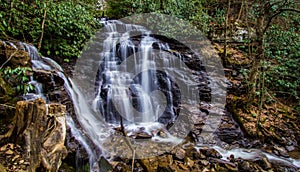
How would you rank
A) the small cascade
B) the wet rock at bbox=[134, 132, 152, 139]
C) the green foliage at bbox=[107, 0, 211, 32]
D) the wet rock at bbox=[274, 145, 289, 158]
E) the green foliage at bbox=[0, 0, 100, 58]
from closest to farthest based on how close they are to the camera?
the wet rock at bbox=[274, 145, 289, 158]
the wet rock at bbox=[134, 132, 152, 139]
the green foliage at bbox=[0, 0, 100, 58]
the small cascade
the green foliage at bbox=[107, 0, 211, 32]

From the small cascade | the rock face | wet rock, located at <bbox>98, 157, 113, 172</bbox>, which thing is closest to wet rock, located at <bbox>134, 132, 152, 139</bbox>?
the small cascade

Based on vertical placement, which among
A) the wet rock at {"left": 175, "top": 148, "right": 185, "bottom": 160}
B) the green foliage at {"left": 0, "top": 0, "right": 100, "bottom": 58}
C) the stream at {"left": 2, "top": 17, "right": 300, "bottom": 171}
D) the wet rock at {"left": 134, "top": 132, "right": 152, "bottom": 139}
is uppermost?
the green foliage at {"left": 0, "top": 0, "right": 100, "bottom": 58}

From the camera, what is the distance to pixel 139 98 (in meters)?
6.98

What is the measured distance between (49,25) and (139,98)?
3.46m

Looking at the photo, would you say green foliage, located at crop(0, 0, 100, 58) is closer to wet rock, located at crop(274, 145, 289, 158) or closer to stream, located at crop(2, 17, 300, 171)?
stream, located at crop(2, 17, 300, 171)

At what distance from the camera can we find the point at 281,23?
9.55m

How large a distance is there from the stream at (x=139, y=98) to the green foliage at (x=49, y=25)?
2.02 feet

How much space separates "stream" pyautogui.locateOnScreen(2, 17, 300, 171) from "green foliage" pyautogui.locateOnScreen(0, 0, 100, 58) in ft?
2.02

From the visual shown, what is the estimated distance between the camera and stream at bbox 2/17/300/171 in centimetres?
526

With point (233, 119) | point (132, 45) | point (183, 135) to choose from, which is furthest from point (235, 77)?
point (132, 45)

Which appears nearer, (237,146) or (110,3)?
(237,146)

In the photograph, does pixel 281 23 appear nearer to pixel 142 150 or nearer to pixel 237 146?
pixel 237 146

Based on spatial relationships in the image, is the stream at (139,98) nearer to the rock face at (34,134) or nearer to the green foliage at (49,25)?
the green foliage at (49,25)

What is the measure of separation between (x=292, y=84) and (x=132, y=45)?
5.68 m
